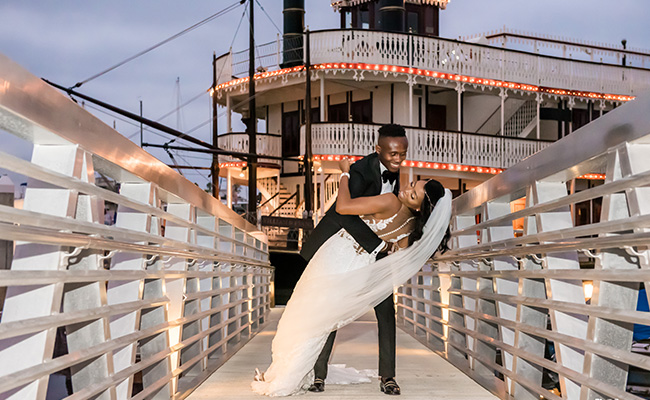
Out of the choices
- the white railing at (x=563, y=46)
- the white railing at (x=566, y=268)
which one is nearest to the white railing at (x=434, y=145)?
the white railing at (x=563, y=46)

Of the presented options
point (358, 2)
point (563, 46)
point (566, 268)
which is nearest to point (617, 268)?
point (566, 268)

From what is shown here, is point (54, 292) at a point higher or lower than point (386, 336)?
higher

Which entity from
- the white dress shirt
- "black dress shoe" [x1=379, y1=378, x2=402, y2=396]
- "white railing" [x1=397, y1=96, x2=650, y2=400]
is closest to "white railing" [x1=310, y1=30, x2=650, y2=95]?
"white railing" [x1=397, y1=96, x2=650, y2=400]

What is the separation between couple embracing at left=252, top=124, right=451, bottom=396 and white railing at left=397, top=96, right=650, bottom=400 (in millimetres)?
542

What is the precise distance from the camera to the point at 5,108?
266 centimetres

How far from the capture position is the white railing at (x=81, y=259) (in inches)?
108

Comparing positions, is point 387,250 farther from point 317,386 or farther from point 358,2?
point 358,2

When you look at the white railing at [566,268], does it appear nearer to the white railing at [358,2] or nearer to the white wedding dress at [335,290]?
the white wedding dress at [335,290]

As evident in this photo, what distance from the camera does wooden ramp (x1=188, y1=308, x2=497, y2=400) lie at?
5402 mm

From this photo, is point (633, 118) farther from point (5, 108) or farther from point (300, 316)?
point (300, 316)

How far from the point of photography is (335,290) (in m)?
5.27

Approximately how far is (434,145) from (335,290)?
76.0 ft

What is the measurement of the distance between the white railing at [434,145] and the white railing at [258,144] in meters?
2.71

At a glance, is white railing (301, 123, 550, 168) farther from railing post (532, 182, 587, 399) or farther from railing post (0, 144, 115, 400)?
railing post (0, 144, 115, 400)
